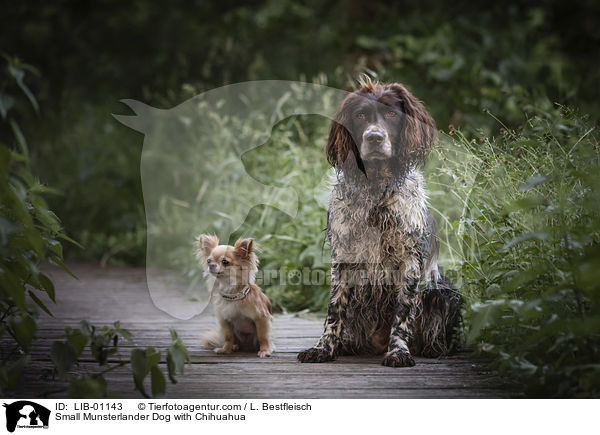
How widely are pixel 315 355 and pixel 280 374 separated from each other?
0.25 m

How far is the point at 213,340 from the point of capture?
2820 mm

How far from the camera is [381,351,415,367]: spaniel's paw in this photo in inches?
97.0

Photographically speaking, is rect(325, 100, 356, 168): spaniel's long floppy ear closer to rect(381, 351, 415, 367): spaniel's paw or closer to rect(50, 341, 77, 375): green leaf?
rect(381, 351, 415, 367): spaniel's paw

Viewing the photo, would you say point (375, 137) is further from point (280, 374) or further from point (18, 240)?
point (18, 240)

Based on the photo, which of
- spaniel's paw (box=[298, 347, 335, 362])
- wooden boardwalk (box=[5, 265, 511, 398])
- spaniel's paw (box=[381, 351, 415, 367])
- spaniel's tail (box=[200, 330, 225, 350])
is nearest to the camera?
wooden boardwalk (box=[5, 265, 511, 398])

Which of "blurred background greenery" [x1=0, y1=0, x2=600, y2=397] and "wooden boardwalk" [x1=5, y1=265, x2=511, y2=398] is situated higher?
"blurred background greenery" [x1=0, y1=0, x2=600, y2=397]

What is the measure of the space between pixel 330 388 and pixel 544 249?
976mm

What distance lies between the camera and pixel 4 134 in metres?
5.64
